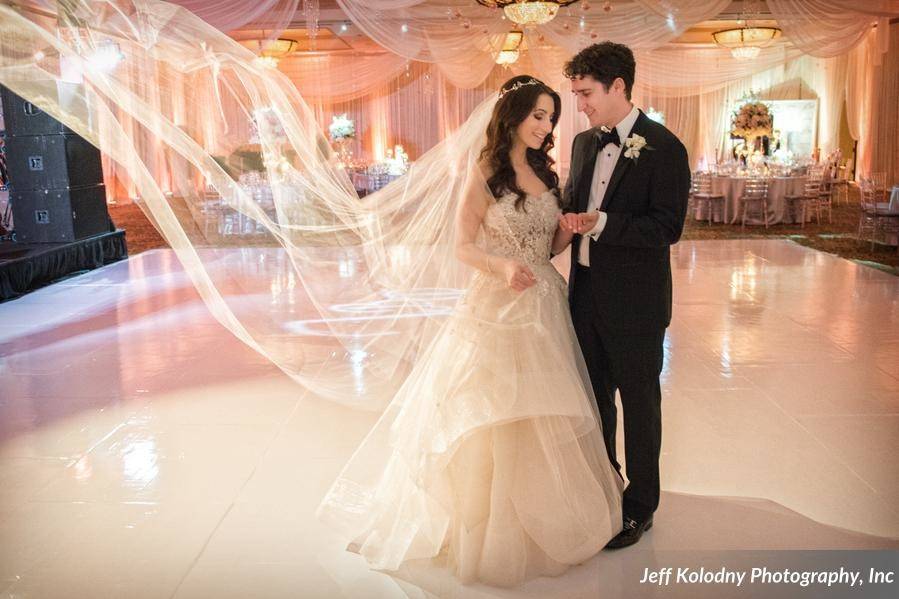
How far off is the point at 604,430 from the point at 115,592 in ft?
5.95

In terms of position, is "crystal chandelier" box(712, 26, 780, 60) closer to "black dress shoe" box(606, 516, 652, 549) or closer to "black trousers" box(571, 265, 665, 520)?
Result: "black trousers" box(571, 265, 665, 520)

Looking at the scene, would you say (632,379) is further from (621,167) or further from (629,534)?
(621,167)

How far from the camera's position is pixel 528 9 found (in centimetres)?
908

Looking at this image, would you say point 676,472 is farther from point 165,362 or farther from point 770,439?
point 165,362

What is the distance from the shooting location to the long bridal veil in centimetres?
322

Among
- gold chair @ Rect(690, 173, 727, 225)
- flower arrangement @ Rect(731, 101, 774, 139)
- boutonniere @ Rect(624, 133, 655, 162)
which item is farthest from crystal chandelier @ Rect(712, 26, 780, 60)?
boutonniere @ Rect(624, 133, 655, 162)

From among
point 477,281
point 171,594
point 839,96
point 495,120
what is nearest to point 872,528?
point 477,281

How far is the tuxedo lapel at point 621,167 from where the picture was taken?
8.65 feet

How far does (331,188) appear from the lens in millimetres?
3697

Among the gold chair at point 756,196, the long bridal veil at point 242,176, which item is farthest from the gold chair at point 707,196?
the long bridal veil at point 242,176

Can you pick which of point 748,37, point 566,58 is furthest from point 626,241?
point 748,37

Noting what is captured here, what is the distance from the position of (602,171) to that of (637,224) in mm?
273

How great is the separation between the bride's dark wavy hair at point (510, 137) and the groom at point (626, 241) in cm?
11

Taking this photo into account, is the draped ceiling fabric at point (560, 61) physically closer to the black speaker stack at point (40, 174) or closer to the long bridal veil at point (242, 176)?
the long bridal veil at point (242, 176)
